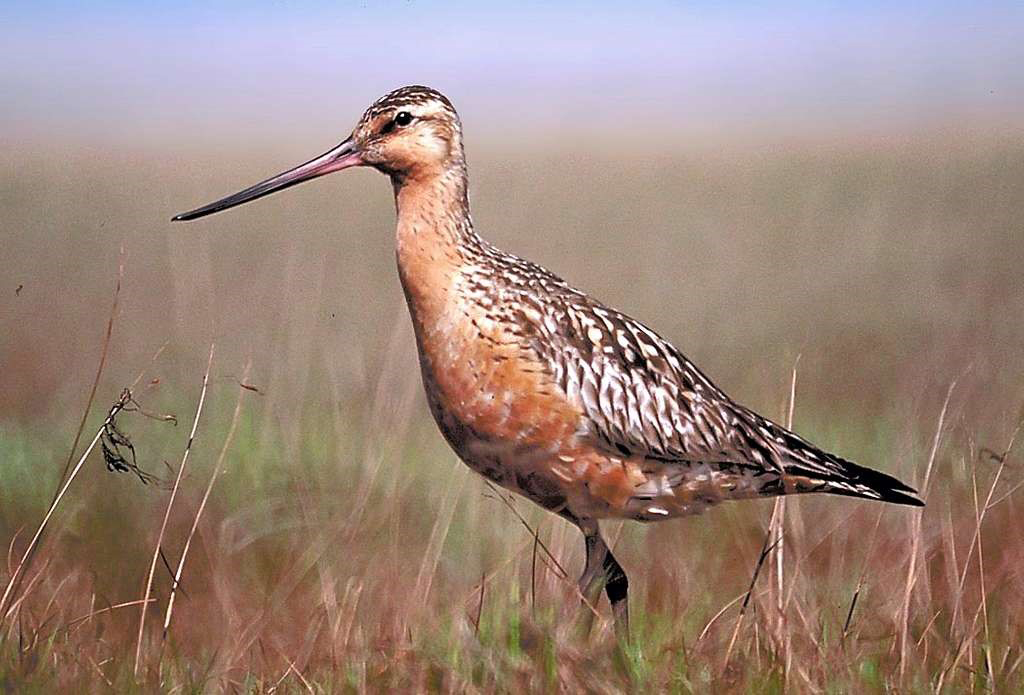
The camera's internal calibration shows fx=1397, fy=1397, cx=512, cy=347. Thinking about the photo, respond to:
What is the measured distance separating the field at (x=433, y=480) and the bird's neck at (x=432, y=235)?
2.05 feet

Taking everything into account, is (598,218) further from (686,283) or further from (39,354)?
(39,354)

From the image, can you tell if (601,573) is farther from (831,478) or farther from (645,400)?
(831,478)

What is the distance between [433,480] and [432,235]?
5.01ft

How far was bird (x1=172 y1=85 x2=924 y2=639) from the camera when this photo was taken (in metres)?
4.26

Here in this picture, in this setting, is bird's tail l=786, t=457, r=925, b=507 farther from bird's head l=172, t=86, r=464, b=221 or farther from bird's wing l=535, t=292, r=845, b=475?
bird's head l=172, t=86, r=464, b=221

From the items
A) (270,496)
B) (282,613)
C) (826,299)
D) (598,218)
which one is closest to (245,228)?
(598,218)

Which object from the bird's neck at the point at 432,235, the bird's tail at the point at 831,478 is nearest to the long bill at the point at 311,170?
the bird's neck at the point at 432,235

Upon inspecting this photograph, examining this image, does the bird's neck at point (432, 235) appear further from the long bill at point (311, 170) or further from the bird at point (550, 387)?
the long bill at point (311, 170)

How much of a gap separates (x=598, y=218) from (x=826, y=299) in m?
3.28

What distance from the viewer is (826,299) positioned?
876cm

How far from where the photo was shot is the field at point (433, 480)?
3.70 m

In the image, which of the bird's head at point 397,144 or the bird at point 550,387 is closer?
the bird at point 550,387

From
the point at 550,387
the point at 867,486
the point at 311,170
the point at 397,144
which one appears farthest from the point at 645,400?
the point at 311,170

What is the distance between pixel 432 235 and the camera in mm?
4441
